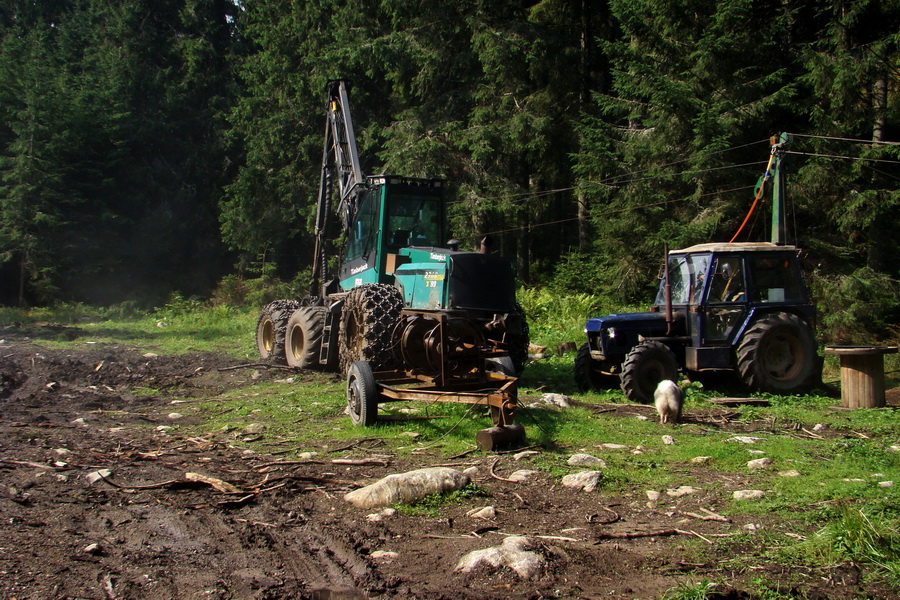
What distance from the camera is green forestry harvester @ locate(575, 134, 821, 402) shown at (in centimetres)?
1075

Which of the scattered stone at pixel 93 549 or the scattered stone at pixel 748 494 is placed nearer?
the scattered stone at pixel 93 549

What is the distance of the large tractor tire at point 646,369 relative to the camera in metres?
10.2

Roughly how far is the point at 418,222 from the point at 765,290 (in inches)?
219

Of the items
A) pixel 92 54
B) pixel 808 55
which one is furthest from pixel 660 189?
pixel 92 54

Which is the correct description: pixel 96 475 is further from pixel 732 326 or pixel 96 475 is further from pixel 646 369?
pixel 732 326

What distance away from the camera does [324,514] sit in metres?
5.34

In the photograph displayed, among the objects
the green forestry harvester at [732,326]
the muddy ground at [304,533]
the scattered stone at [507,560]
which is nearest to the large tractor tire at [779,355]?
the green forestry harvester at [732,326]

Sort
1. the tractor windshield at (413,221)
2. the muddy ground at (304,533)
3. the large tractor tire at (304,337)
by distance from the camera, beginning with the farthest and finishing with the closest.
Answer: the large tractor tire at (304,337)
the tractor windshield at (413,221)
the muddy ground at (304,533)

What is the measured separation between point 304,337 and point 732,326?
24.4 ft

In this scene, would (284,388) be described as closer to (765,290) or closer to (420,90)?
(765,290)

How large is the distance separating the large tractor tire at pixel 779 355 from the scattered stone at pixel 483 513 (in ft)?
21.9

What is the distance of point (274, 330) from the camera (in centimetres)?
1530

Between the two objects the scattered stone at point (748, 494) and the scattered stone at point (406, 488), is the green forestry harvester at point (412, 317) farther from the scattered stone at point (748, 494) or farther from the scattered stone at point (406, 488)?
the scattered stone at point (748, 494)

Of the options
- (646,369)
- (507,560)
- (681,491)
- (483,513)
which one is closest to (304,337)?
(646,369)
